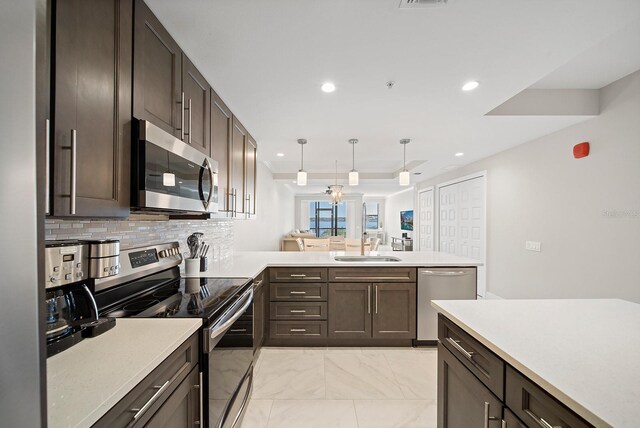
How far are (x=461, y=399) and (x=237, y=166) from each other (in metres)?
2.31

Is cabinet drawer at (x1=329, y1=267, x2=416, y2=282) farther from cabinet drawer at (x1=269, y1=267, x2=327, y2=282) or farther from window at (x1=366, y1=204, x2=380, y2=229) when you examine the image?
window at (x1=366, y1=204, x2=380, y2=229)

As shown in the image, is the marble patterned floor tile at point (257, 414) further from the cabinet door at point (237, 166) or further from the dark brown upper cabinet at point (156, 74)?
the dark brown upper cabinet at point (156, 74)

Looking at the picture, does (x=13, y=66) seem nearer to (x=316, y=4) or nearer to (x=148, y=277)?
(x=316, y=4)

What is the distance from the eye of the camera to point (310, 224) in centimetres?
1298

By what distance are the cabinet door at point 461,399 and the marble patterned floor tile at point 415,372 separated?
30.9 inches

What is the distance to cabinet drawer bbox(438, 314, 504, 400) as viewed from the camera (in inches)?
36.9

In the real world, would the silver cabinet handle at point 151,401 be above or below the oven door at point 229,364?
above

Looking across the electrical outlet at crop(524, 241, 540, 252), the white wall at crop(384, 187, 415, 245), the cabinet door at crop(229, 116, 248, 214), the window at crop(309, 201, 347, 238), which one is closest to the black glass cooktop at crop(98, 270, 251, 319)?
the cabinet door at crop(229, 116, 248, 214)

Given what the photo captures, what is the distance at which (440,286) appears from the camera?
2.73 meters

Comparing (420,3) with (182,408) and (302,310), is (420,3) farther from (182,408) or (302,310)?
(302,310)

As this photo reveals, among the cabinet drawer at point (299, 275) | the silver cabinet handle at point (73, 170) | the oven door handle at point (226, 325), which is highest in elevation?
the silver cabinet handle at point (73, 170)

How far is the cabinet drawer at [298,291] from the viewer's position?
2746 mm

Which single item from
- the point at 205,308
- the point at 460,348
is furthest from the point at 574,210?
the point at 205,308

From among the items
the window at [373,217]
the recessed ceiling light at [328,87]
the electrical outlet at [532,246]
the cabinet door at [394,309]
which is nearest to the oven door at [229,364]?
the cabinet door at [394,309]
